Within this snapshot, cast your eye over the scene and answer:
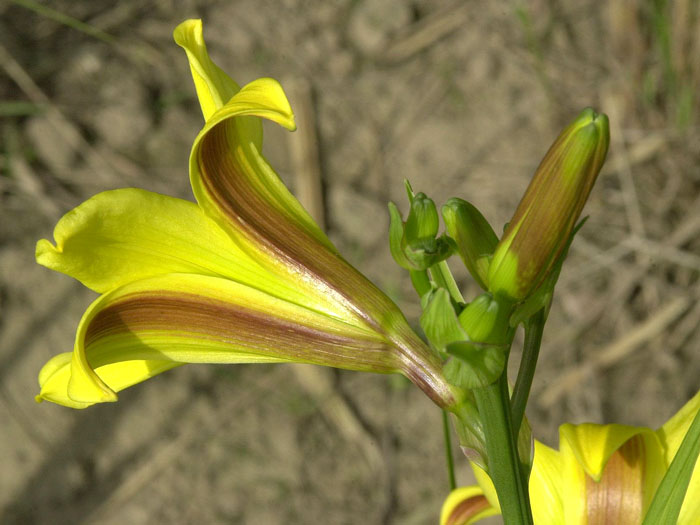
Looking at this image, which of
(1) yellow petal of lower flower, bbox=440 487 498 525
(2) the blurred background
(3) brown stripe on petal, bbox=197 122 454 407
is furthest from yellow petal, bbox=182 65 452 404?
(2) the blurred background

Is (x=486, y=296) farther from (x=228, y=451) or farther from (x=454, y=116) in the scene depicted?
(x=454, y=116)

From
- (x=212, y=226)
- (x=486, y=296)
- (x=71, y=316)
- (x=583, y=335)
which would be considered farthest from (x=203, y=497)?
(x=486, y=296)

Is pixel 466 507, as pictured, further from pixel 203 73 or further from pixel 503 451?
pixel 203 73

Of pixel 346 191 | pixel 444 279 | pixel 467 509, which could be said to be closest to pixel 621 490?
pixel 467 509

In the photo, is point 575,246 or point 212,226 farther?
point 575,246

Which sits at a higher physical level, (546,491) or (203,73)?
(203,73)

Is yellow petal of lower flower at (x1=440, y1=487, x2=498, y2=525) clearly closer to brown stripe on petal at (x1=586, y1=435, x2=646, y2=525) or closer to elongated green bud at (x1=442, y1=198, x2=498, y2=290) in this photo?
brown stripe on petal at (x1=586, y1=435, x2=646, y2=525)
